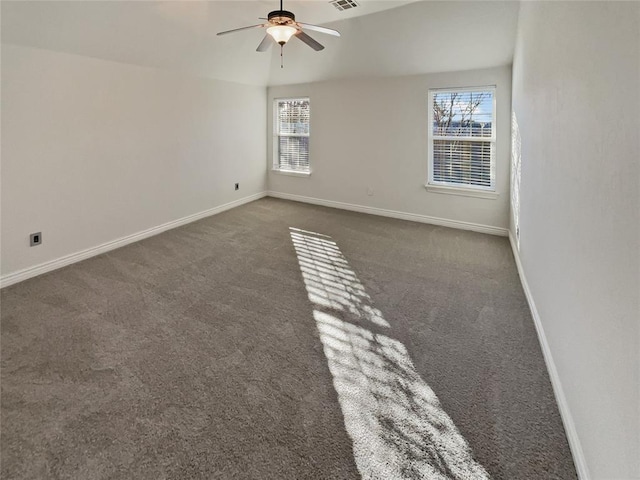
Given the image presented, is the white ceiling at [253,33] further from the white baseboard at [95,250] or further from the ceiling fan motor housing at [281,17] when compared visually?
the white baseboard at [95,250]

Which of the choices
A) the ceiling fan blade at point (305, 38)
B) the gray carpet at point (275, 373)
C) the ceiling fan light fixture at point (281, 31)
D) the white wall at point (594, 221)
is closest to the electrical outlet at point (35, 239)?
the gray carpet at point (275, 373)

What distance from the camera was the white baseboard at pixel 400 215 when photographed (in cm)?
501

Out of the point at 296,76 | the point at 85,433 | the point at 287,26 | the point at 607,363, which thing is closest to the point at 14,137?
the point at 287,26

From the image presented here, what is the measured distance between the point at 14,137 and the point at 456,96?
16.9 ft

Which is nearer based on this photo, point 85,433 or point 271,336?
point 85,433

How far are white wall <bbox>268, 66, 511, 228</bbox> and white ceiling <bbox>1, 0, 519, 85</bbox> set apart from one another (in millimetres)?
247

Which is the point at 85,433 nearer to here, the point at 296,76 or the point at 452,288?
the point at 452,288

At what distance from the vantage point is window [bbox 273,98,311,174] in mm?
6545

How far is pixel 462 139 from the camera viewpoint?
5.02 meters

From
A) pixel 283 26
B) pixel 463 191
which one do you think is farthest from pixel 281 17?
pixel 463 191

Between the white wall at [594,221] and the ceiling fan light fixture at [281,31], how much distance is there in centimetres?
191

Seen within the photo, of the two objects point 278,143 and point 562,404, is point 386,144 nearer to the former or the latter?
point 278,143

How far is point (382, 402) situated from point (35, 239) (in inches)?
145

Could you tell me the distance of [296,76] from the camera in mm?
6066
